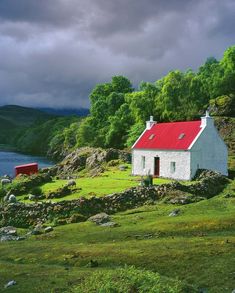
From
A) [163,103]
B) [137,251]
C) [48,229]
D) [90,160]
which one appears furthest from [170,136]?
[163,103]

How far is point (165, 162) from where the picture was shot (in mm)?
65562

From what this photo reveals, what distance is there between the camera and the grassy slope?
21859 mm

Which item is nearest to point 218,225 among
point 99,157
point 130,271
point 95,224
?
point 95,224

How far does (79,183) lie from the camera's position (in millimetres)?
60188

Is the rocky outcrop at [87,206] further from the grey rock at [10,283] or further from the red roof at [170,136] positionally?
the grey rock at [10,283]

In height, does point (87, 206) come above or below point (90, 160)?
below

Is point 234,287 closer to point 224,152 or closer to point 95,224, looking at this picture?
point 95,224

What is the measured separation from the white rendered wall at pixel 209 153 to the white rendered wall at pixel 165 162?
3.09ft

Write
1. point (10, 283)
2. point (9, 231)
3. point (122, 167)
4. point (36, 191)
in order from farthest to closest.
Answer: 1. point (122, 167)
2. point (36, 191)
3. point (9, 231)
4. point (10, 283)

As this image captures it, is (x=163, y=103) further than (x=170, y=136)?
Yes

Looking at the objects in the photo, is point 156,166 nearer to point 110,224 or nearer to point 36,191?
point 36,191

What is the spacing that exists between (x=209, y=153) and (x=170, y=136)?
6.28 meters

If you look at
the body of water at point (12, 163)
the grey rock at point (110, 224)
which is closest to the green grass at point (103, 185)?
the grey rock at point (110, 224)

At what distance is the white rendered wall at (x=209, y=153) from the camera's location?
62.9 meters
